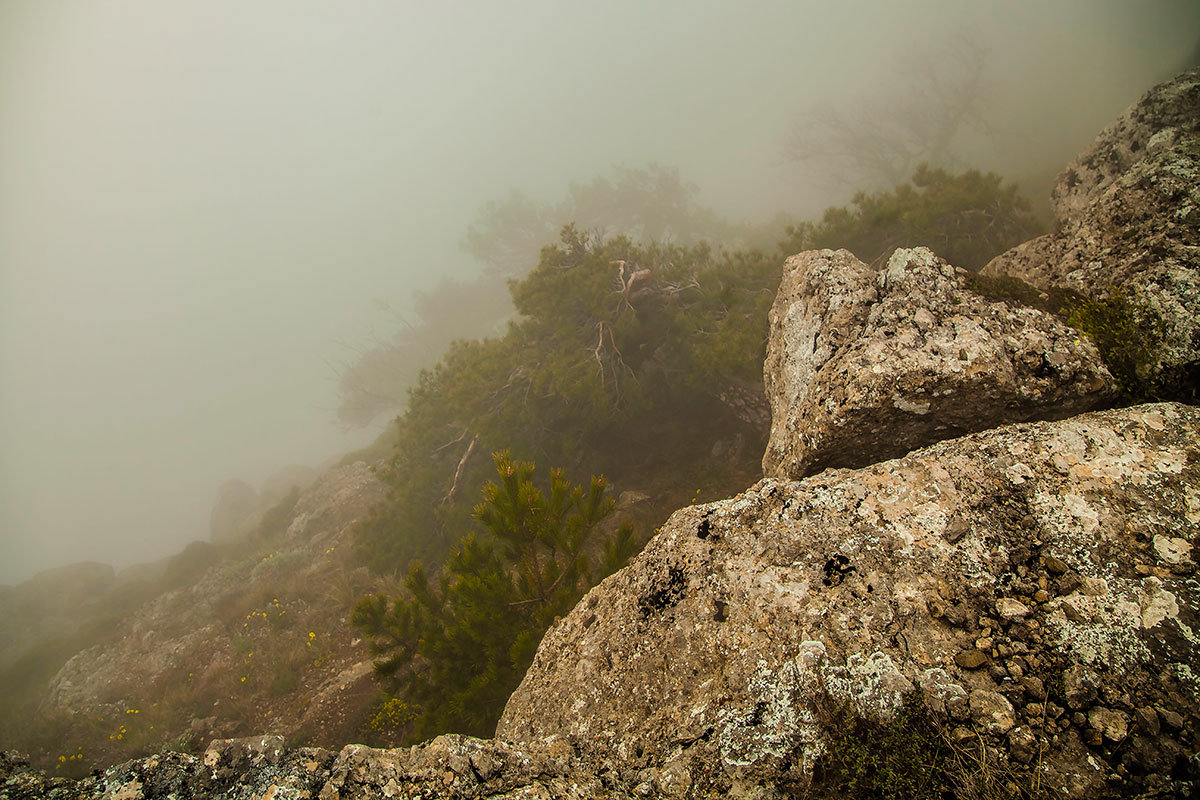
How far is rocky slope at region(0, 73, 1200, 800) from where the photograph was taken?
6.47ft

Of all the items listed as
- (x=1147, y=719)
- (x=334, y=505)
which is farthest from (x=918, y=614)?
→ (x=334, y=505)

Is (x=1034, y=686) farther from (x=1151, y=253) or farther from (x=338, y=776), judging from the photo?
(x=1151, y=253)

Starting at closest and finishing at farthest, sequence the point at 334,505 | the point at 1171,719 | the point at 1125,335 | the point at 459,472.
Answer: the point at 1171,719
the point at 1125,335
the point at 459,472
the point at 334,505

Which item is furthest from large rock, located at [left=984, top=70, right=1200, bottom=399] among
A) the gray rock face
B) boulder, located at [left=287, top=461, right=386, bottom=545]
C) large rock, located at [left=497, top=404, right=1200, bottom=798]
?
boulder, located at [left=287, top=461, right=386, bottom=545]

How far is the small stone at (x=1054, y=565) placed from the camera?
2.26 m

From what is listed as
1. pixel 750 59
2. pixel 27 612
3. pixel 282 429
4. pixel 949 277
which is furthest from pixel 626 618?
pixel 282 429

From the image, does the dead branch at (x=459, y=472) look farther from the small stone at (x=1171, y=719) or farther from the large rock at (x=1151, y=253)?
the small stone at (x=1171, y=719)

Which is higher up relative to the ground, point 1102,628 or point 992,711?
point 1102,628

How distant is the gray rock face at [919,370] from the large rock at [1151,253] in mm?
384

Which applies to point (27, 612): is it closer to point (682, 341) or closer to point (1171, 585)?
point (682, 341)

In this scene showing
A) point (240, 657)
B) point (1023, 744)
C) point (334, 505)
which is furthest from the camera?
point (334, 505)

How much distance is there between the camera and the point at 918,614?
2.41m

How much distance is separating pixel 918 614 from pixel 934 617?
0.07 meters

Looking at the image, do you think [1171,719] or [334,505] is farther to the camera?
[334,505]
